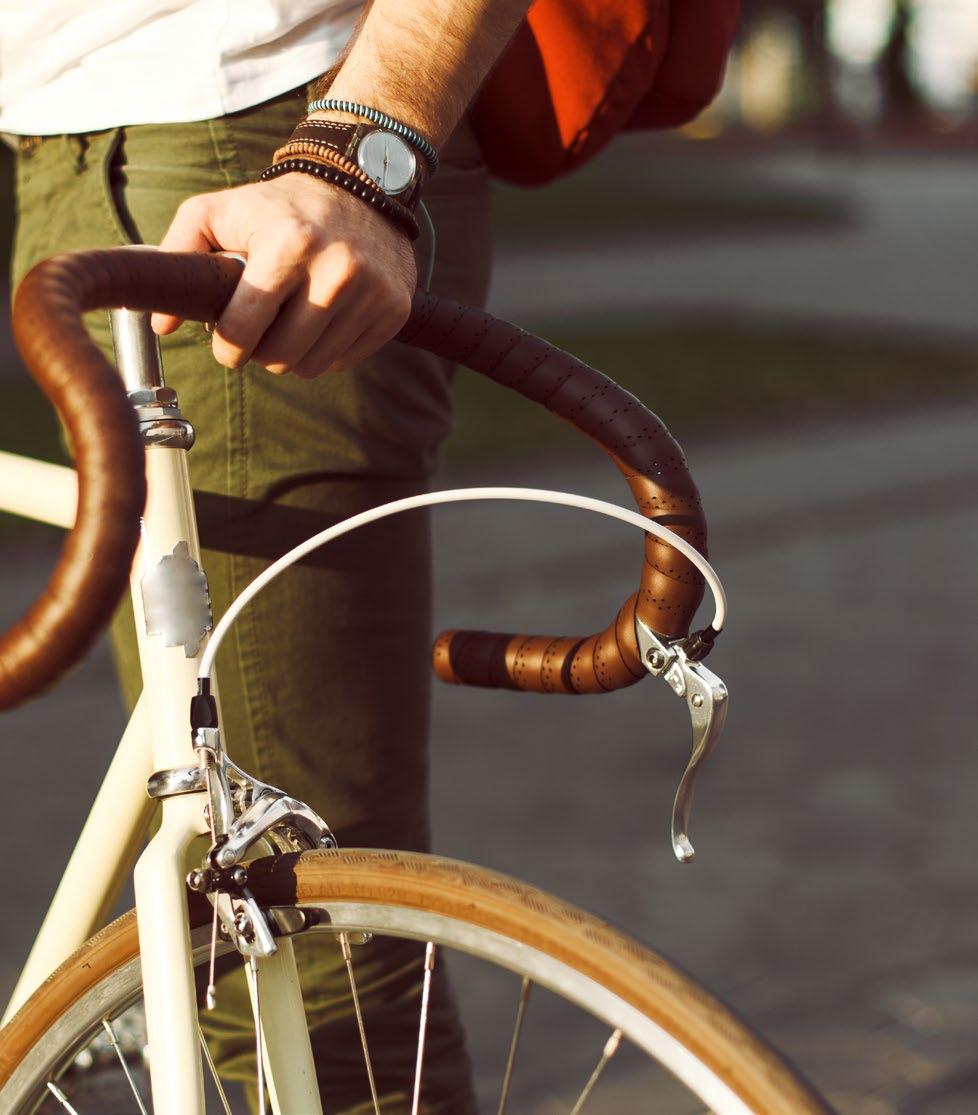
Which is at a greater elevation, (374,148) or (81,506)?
(374,148)

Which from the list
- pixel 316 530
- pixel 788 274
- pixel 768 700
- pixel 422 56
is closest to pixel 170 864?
pixel 316 530

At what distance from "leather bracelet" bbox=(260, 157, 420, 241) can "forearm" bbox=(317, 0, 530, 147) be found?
57mm

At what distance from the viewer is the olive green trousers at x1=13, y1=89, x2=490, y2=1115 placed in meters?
1.49

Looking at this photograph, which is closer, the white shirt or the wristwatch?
the wristwatch

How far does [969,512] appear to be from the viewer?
6.54 metres

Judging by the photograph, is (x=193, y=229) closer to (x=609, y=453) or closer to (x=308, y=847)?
(x=609, y=453)

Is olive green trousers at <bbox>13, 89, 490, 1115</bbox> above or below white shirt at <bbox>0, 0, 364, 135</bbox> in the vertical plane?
below

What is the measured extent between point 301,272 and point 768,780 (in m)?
3.06

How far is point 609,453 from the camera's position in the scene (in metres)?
1.18

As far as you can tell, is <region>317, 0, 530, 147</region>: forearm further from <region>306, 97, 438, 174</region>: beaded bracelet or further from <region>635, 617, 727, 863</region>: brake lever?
<region>635, 617, 727, 863</region>: brake lever

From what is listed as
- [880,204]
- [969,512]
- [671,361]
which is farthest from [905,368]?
[880,204]

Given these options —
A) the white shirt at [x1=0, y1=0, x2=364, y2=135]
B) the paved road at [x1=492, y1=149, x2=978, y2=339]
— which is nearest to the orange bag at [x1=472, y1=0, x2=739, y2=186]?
the white shirt at [x1=0, y1=0, x2=364, y2=135]

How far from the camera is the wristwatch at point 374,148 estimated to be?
117cm

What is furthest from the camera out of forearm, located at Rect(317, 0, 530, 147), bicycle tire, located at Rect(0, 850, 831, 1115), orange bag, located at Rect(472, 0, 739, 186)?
orange bag, located at Rect(472, 0, 739, 186)
